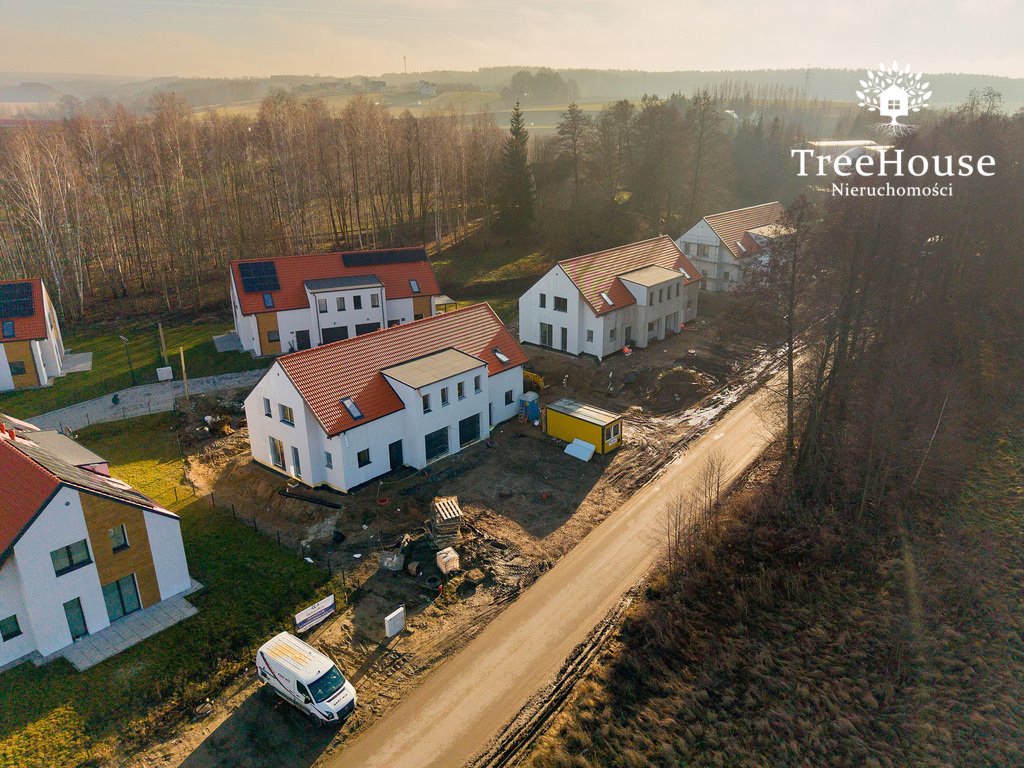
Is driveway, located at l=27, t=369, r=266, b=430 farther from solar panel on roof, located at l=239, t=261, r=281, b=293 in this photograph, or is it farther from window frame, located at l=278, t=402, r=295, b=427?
window frame, located at l=278, t=402, r=295, b=427

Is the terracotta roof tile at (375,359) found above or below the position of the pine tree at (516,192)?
below

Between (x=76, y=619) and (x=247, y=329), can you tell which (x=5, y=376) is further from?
(x=76, y=619)

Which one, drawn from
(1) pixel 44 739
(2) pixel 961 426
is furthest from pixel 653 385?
(1) pixel 44 739

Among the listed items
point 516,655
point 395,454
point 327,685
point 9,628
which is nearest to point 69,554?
point 9,628

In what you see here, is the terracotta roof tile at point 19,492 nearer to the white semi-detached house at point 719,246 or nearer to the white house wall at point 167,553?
the white house wall at point 167,553

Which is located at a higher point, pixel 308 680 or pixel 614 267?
pixel 614 267

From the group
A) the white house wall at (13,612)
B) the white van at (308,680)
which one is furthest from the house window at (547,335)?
the white house wall at (13,612)

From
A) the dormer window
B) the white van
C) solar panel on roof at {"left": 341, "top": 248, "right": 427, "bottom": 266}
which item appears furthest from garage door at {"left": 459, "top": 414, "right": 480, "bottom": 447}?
solar panel on roof at {"left": 341, "top": 248, "right": 427, "bottom": 266}
